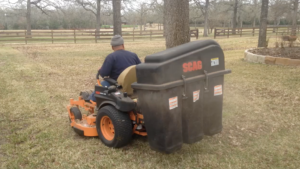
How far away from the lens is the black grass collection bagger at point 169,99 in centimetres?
288

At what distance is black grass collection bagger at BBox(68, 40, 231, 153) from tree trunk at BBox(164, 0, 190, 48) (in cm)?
170

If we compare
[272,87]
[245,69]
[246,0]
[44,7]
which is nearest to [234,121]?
[272,87]

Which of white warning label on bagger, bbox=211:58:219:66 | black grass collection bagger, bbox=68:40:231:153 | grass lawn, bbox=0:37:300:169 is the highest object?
white warning label on bagger, bbox=211:58:219:66

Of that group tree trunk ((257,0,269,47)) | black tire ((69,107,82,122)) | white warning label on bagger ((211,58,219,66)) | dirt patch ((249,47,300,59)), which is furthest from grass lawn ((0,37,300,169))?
tree trunk ((257,0,269,47))

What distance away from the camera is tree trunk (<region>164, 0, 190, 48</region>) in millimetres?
4906

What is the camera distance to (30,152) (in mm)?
3566

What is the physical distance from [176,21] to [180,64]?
2.20 metres

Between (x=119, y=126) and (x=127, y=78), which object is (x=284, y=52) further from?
(x=119, y=126)

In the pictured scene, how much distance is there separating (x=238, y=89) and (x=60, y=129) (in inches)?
156

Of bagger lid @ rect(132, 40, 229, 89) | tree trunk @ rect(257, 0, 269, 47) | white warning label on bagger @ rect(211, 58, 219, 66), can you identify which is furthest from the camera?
tree trunk @ rect(257, 0, 269, 47)

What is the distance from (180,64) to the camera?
295cm

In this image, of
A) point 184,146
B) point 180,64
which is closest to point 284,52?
point 184,146

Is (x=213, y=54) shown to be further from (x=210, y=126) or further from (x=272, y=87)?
(x=272, y=87)

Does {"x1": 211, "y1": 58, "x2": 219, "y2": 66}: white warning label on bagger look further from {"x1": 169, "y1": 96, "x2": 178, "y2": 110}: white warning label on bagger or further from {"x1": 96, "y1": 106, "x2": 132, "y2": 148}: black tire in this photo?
{"x1": 96, "y1": 106, "x2": 132, "y2": 148}: black tire
